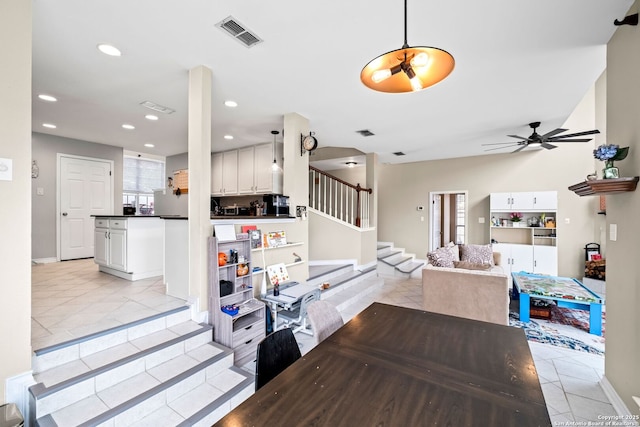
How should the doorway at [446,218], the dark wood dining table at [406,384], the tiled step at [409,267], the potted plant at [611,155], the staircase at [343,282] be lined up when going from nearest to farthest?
the dark wood dining table at [406,384], the potted plant at [611,155], the staircase at [343,282], the tiled step at [409,267], the doorway at [446,218]

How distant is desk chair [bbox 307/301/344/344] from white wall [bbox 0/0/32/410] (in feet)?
5.97

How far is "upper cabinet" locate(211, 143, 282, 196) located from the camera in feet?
18.4

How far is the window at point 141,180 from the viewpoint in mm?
7055

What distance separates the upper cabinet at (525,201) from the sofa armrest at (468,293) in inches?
136

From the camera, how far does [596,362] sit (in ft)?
8.95

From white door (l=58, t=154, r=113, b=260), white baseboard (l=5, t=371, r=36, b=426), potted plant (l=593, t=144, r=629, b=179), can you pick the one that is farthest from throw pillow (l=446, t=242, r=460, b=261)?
white door (l=58, t=154, r=113, b=260)

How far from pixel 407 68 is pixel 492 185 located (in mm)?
6328

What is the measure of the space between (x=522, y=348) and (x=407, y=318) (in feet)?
1.99

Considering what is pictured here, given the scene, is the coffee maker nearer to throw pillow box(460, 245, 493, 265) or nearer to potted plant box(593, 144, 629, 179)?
potted plant box(593, 144, 629, 179)

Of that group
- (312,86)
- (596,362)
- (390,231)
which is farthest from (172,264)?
(390,231)

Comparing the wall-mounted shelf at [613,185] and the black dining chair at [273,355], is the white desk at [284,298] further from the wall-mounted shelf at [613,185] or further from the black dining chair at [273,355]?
the wall-mounted shelf at [613,185]

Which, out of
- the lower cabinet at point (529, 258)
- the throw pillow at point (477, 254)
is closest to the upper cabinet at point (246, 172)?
the throw pillow at point (477, 254)

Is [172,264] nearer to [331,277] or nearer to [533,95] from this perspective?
[331,277]

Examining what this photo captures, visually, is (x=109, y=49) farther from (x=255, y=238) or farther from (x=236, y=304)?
(x=236, y=304)
